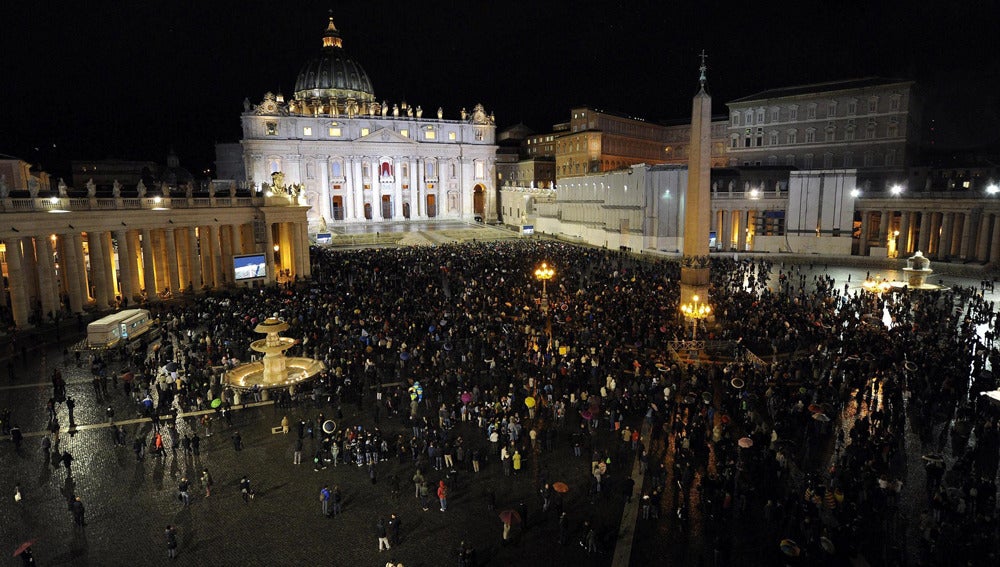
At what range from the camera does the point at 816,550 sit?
10359 millimetres

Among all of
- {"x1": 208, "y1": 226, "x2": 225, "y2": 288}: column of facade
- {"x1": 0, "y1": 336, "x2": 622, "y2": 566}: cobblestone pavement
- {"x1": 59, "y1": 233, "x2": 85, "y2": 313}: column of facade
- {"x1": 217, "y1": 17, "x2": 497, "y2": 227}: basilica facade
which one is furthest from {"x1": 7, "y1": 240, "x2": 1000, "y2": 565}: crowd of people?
{"x1": 217, "y1": 17, "x2": 497, "y2": 227}: basilica facade

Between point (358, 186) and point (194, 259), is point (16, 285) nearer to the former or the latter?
point (194, 259)

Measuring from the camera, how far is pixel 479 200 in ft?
331

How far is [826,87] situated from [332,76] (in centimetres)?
6544

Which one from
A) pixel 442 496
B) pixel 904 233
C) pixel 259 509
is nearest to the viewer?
pixel 442 496

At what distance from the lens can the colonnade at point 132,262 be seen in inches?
1079

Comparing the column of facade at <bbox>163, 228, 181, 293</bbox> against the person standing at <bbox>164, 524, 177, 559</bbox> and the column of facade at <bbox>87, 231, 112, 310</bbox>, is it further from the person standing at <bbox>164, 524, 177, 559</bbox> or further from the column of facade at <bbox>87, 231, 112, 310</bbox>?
the person standing at <bbox>164, 524, 177, 559</bbox>

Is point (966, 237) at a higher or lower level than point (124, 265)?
higher

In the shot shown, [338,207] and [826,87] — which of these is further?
[338,207]

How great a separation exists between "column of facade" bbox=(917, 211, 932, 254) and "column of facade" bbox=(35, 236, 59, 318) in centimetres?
5587

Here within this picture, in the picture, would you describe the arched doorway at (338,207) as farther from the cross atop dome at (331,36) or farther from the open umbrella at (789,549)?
the open umbrella at (789,549)

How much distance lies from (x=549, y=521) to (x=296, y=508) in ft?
17.1

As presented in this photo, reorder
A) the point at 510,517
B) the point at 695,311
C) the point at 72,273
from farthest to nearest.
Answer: the point at 72,273 < the point at 695,311 < the point at 510,517

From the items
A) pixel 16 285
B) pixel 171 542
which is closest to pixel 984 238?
pixel 171 542
